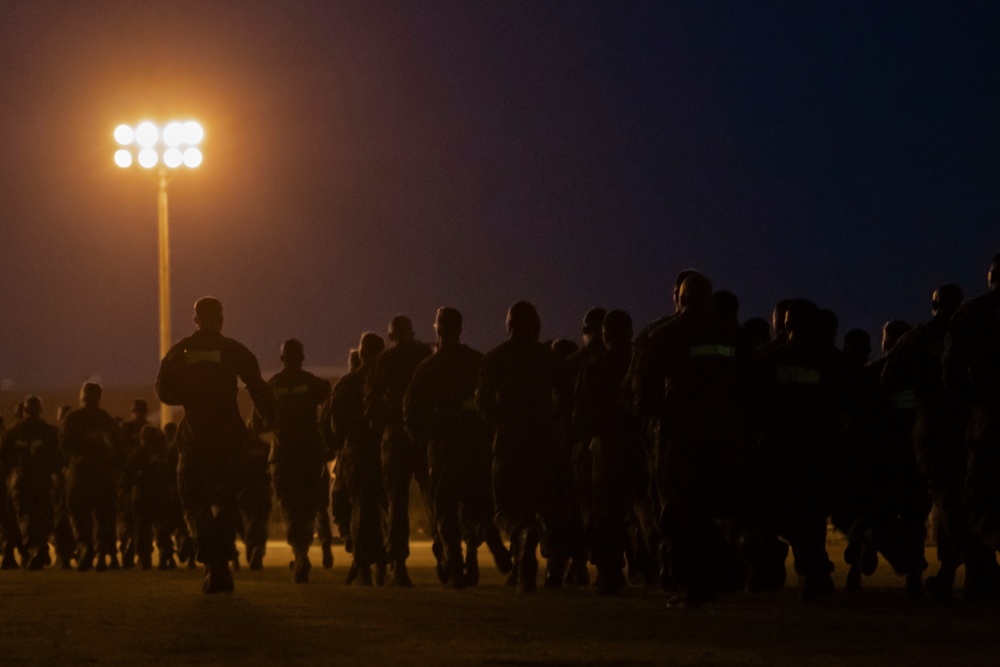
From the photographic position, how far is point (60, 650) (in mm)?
10477

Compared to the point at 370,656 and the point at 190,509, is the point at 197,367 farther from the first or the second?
the point at 370,656

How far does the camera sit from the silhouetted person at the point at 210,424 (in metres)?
15.5

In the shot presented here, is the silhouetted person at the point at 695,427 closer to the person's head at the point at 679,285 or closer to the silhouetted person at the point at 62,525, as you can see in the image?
the person's head at the point at 679,285

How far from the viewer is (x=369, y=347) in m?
18.4

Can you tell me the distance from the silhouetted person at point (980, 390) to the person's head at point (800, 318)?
2.60m

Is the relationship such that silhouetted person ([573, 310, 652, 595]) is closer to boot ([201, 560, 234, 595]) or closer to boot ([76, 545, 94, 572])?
boot ([201, 560, 234, 595])

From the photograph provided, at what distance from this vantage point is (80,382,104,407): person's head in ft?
75.7

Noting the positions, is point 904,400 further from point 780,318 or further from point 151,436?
point 151,436

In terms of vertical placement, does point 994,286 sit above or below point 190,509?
above

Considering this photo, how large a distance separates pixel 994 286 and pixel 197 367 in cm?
624

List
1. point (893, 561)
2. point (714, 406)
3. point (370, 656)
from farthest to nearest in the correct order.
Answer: point (893, 561), point (714, 406), point (370, 656)

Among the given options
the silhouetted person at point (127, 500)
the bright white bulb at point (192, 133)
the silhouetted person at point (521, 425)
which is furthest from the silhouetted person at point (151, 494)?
the bright white bulb at point (192, 133)

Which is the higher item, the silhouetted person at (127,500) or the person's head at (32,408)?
the person's head at (32,408)

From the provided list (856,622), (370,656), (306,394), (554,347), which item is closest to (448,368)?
(554,347)
